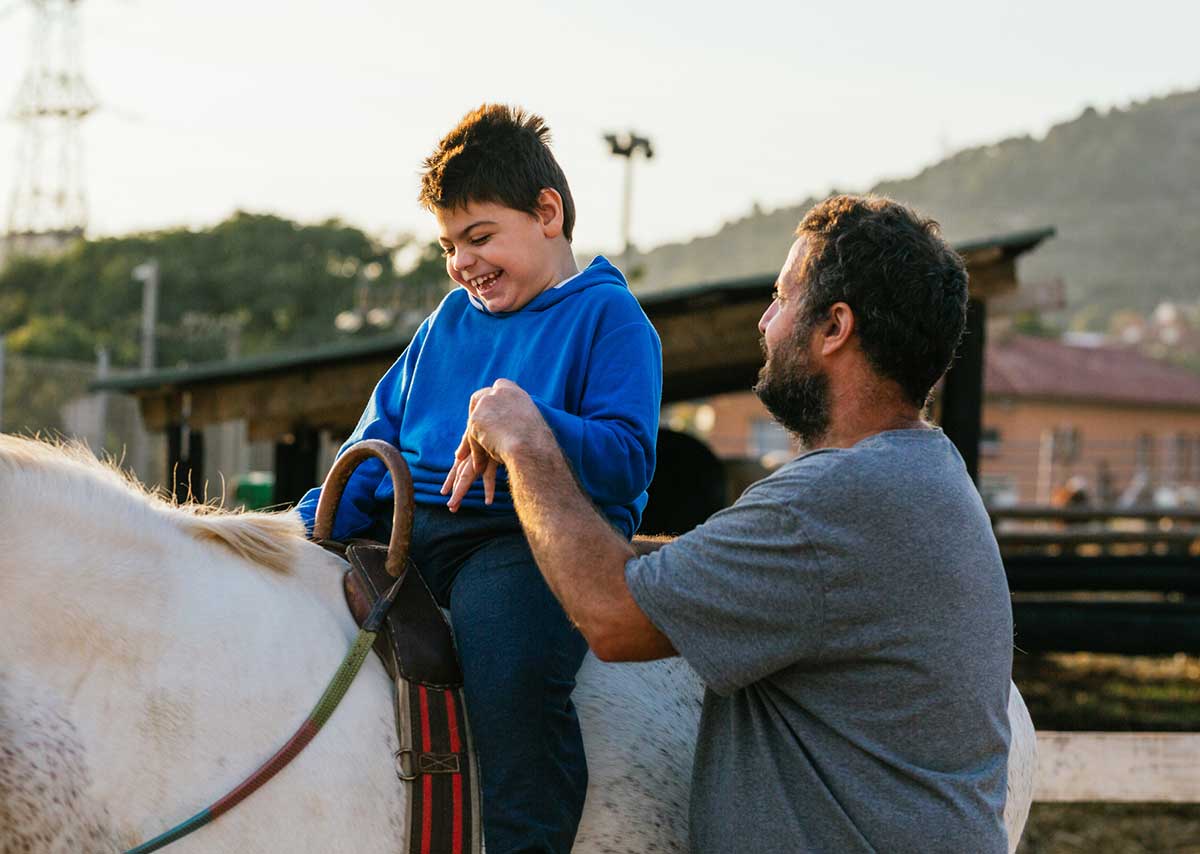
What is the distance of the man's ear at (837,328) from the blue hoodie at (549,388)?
0.32m

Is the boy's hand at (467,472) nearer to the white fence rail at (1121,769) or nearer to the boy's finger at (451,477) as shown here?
the boy's finger at (451,477)

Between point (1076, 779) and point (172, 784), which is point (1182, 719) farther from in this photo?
point (172, 784)

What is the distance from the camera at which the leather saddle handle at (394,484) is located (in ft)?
6.82

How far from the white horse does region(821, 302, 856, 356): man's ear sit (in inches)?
31.8

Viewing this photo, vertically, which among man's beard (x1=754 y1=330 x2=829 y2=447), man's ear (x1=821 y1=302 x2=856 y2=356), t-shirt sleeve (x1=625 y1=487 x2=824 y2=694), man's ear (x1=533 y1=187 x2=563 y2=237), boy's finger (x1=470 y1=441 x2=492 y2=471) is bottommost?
t-shirt sleeve (x1=625 y1=487 x2=824 y2=694)

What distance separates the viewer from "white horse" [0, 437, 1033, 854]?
5.63 ft

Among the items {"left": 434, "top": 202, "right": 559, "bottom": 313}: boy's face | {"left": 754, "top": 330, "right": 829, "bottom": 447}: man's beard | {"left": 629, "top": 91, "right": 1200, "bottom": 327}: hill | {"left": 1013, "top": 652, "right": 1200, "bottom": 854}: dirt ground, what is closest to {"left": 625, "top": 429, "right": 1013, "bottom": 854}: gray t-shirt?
{"left": 754, "top": 330, "right": 829, "bottom": 447}: man's beard

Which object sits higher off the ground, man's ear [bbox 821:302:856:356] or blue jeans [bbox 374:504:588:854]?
man's ear [bbox 821:302:856:356]

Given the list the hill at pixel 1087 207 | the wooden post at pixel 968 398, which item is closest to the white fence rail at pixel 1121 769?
the wooden post at pixel 968 398

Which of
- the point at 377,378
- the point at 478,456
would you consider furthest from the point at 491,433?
the point at 377,378

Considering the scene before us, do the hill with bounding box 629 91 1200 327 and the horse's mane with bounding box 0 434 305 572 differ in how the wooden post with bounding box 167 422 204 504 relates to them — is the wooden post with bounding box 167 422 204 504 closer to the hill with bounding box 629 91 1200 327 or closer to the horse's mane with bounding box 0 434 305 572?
the horse's mane with bounding box 0 434 305 572

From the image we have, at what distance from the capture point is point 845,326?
1921 mm

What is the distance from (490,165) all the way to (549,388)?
0.40m

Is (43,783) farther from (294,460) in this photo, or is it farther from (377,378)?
(294,460)
